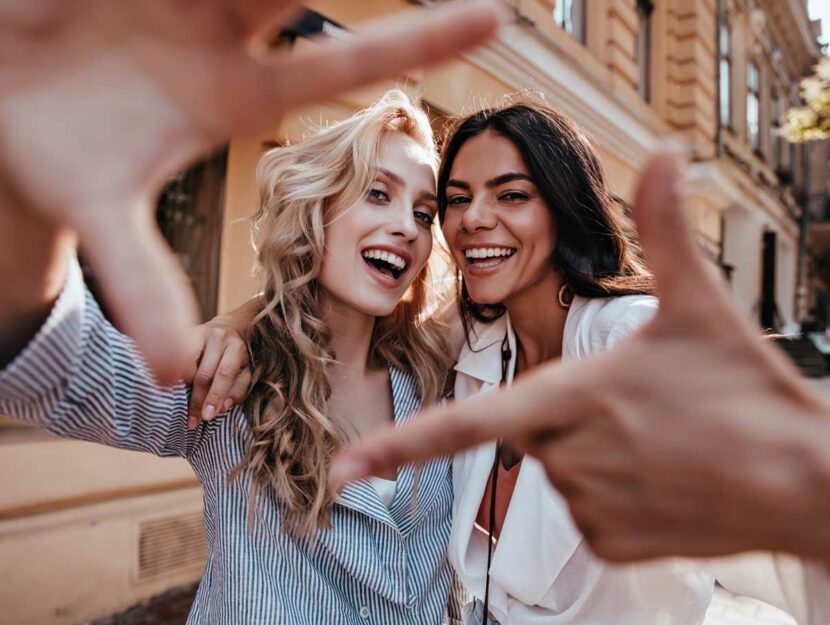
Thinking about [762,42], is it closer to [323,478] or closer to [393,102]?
[393,102]

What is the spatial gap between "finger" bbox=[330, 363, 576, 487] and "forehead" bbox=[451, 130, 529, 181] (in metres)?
1.87

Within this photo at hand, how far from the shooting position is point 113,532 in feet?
13.2

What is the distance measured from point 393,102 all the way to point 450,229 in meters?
0.53

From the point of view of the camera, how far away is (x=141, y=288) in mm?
662

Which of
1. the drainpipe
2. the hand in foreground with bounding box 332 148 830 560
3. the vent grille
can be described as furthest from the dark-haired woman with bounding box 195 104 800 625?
the drainpipe

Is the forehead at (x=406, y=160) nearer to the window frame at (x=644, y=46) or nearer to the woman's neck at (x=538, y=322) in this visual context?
the woman's neck at (x=538, y=322)

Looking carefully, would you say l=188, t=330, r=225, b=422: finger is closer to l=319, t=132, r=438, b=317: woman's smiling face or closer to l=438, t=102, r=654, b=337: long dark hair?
l=319, t=132, r=438, b=317: woman's smiling face

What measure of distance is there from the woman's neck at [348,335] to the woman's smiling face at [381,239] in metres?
0.03

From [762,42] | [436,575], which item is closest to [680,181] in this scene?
[436,575]

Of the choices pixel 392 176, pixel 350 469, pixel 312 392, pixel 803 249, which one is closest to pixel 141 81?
pixel 350 469

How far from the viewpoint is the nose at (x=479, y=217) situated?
95.3 inches

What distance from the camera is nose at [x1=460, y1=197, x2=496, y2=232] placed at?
2420 millimetres

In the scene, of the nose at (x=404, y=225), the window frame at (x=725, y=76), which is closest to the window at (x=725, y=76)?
the window frame at (x=725, y=76)

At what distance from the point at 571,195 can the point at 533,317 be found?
1.58ft
